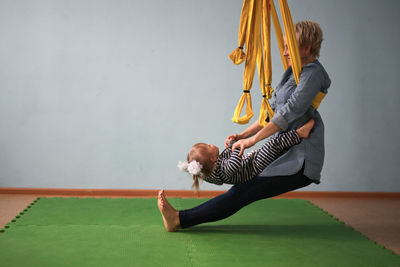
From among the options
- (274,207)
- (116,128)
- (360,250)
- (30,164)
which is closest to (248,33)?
(360,250)

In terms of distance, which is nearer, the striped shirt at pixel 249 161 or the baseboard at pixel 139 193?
the striped shirt at pixel 249 161

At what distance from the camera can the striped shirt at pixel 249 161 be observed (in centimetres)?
284

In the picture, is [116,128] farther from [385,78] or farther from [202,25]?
[385,78]

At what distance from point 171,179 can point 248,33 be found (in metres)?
2.12

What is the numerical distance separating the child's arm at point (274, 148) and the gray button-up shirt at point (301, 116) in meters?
0.03

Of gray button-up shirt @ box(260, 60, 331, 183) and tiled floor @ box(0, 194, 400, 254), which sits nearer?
gray button-up shirt @ box(260, 60, 331, 183)

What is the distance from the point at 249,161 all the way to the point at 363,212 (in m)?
1.61

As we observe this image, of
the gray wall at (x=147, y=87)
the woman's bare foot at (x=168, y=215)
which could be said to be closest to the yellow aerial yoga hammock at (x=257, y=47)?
the woman's bare foot at (x=168, y=215)

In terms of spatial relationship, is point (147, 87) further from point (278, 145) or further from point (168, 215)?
point (278, 145)

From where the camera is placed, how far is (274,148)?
2.86 metres

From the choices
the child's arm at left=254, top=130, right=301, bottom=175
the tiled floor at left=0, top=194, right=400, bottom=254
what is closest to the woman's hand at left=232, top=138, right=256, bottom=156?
the child's arm at left=254, top=130, right=301, bottom=175

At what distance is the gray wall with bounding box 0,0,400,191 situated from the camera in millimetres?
4559

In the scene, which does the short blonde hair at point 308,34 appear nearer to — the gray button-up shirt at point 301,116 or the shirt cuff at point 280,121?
the gray button-up shirt at point 301,116

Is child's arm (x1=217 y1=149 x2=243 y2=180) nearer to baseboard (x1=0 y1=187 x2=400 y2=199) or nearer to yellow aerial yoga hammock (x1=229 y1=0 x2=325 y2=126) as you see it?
→ yellow aerial yoga hammock (x1=229 y1=0 x2=325 y2=126)
